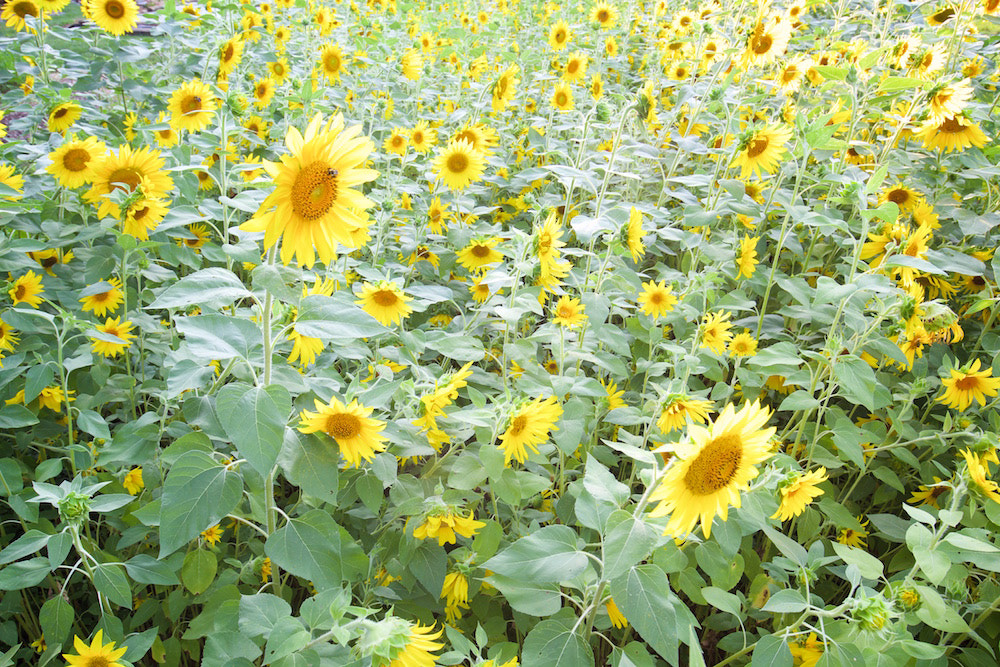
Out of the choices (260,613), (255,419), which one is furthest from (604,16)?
(260,613)

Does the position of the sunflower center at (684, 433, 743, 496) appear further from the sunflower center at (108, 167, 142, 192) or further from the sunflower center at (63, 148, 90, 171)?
the sunflower center at (63, 148, 90, 171)

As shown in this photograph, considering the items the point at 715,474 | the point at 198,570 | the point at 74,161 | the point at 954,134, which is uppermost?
the point at 954,134

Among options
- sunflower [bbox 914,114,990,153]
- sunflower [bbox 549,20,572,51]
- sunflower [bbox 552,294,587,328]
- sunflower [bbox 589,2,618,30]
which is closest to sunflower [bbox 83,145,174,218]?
sunflower [bbox 552,294,587,328]

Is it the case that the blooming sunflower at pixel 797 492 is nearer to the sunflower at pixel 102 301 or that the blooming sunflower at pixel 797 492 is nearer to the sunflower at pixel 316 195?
the sunflower at pixel 316 195

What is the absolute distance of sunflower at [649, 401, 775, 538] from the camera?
1003mm

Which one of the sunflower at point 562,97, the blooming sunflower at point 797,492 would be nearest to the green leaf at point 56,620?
the blooming sunflower at point 797,492

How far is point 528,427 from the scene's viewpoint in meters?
1.43

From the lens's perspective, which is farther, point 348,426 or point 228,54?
point 228,54

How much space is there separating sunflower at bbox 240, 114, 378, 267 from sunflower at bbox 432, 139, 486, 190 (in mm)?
1446

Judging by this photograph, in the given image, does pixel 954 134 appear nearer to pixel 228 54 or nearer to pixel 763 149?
pixel 763 149

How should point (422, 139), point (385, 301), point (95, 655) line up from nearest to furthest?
point (95, 655) < point (385, 301) < point (422, 139)

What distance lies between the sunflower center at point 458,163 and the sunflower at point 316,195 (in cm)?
145

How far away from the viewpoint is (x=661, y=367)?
200 centimetres

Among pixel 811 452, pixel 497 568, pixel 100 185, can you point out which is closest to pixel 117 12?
pixel 100 185
